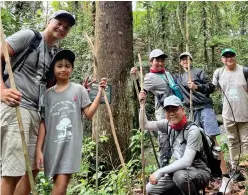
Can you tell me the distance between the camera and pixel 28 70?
313 centimetres

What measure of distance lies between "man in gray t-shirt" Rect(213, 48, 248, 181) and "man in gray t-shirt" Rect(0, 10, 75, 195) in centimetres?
299

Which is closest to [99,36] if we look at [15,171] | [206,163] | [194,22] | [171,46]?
[206,163]

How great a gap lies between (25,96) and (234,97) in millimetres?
3499

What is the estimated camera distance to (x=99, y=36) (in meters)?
5.69

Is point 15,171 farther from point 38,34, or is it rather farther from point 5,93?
point 38,34

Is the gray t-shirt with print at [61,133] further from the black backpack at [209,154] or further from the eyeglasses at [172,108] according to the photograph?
the black backpack at [209,154]

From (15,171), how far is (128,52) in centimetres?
317

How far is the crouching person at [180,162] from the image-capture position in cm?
369

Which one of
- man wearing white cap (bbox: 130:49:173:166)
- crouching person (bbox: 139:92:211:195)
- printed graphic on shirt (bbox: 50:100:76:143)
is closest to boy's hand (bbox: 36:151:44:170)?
printed graphic on shirt (bbox: 50:100:76:143)

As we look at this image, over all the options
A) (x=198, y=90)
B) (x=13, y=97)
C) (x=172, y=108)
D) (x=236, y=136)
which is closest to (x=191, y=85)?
(x=198, y=90)

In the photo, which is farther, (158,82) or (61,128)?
(158,82)

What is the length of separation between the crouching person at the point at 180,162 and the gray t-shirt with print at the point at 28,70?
1.10 m

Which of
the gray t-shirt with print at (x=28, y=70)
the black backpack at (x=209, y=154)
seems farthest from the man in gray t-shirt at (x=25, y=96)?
the black backpack at (x=209, y=154)

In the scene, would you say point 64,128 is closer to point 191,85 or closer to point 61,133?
point 61,133
